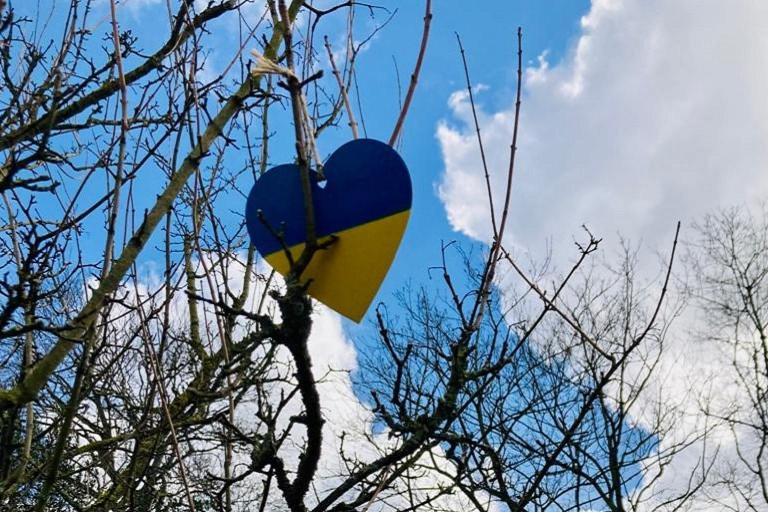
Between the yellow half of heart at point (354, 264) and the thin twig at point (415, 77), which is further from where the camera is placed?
the thin twig at point (415, 77)

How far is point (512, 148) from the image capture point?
130 centimetres

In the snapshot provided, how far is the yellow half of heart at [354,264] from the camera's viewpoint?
80cm

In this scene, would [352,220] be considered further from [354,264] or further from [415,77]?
[415,77]

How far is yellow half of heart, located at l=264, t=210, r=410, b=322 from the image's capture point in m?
0.80

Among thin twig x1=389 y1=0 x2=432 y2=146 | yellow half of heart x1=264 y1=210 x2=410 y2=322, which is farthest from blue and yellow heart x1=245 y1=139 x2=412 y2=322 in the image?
thin twig x1=389 y1=0 x2=432 y2=146

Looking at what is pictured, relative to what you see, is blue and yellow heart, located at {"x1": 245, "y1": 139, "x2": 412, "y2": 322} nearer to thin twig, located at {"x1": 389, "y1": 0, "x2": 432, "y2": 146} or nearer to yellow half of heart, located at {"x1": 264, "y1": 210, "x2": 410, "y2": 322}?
yellow half of heart, located at {"x1": 264, "y1": 210, "x2": 410, "y2": 322}

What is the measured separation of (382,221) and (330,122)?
2255 mm

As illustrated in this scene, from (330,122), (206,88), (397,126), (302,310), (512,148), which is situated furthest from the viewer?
(330,122)

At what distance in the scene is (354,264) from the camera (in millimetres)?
808

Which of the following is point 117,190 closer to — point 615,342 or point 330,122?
point 330,122

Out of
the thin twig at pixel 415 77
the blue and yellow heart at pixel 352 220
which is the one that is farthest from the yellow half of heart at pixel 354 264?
the thin twig at pixel 415 77

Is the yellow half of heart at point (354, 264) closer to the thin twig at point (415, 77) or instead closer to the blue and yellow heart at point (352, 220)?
the blue and yellow heart at point (352, 220)

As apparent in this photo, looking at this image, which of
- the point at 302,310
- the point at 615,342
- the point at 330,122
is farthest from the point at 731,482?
the point at 302,310

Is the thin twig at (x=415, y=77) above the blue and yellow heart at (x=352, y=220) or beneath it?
above
